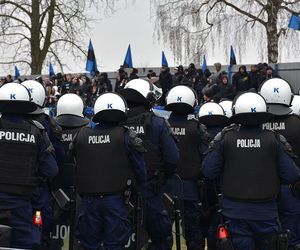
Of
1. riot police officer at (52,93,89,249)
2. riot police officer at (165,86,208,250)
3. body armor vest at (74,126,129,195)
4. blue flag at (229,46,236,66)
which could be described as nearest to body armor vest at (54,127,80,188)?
riot police officer at (52,93,89,249)

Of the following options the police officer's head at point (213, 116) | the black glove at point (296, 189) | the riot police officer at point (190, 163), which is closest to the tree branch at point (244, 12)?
the police officer's head at point (213, 116)

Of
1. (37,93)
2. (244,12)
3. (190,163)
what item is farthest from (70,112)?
(244,12)

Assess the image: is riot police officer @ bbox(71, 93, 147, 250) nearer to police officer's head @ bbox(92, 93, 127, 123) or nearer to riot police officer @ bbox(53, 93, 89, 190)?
police officer's head @ bbox(92, 93, 127, 123)

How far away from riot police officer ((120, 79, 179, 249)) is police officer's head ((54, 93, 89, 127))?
1.33 m

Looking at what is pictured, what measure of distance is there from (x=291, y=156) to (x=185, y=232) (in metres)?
2.69

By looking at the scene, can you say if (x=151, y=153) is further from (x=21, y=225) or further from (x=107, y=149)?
(x=21, y=225)

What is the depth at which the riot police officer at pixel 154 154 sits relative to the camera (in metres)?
8.02

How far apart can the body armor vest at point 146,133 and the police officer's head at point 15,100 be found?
3.84ft

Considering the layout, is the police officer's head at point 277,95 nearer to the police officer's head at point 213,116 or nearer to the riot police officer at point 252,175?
the riot police officer at point 252,175

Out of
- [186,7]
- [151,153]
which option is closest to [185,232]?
[151,153]

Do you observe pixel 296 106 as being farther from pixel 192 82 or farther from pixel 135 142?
pixel 192 82

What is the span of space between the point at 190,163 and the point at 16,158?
2.86 metres

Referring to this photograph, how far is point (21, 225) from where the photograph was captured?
7.18m

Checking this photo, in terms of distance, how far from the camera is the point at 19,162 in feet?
23.3
